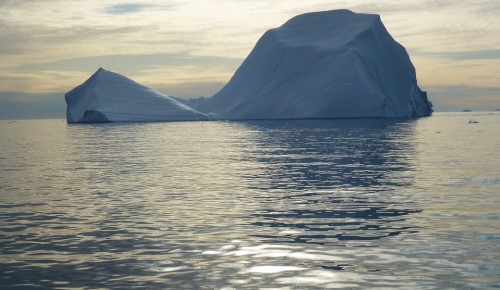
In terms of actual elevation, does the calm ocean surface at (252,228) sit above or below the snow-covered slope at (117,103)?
below

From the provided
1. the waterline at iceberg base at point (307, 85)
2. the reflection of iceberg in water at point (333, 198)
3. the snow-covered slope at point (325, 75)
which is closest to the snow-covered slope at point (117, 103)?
the waterline at iceberg base at point (307, 85)

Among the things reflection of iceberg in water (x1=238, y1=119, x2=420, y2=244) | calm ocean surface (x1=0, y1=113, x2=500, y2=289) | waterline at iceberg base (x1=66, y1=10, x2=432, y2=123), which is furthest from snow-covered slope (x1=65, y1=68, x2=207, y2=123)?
calm ocean surface (x1=0, y1=113, x2=500, y2=289)

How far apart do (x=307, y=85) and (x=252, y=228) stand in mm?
121904

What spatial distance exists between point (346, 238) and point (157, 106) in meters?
127

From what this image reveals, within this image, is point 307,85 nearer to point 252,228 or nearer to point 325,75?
point 325,75

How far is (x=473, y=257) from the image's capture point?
40.3 feet

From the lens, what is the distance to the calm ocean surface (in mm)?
11078

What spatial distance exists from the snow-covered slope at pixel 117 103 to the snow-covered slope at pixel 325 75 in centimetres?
1560

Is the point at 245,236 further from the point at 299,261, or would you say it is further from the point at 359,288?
the point at 359,288

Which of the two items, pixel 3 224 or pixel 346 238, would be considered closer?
pixel 346 238

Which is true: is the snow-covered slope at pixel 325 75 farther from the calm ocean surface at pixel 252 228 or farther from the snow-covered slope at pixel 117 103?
the calm ocean surface at pixel 252 228

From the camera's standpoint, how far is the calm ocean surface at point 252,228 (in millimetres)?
11078

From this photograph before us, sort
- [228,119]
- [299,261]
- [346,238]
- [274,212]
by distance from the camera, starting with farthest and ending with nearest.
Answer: [228,119] < [274,212] < [346,238] < [299,261]

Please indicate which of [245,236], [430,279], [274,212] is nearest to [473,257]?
[430,279]
